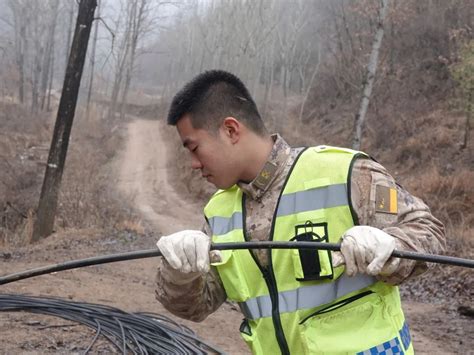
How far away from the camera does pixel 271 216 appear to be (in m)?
1.86

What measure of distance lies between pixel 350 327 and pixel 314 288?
0.15 m

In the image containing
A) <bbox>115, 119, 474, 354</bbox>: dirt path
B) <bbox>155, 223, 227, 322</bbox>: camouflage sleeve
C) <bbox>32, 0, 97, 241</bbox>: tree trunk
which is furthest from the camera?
<bbox>32, 0, 97, 241</bbox>: tree trunk

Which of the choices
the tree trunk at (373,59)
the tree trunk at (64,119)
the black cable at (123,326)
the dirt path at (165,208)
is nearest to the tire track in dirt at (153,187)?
the dirt path at (165,208)

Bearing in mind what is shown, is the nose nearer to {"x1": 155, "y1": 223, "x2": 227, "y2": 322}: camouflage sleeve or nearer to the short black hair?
the short black hair

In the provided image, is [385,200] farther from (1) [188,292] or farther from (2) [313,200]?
(1) [188,292]

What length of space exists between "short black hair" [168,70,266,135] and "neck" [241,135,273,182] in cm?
5

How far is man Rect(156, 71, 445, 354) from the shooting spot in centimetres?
167

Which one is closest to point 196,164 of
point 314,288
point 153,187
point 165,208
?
point 314,288

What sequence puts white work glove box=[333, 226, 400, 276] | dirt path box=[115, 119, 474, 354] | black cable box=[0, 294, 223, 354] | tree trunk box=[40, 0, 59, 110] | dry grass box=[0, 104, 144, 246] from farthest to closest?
tree trunk box=[40, 0, 59, 110]
dry grass box=[0, 104, 144, 246]
dirt path box=[115, 119, 474, 354]
black cable box=[0, 294, 223, 354]
white work glove box=[333, 226, 400, 276]

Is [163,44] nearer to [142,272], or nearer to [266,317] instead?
[142,272]

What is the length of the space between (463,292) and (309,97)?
24.7 metres

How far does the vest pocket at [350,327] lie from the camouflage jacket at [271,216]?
10 cm

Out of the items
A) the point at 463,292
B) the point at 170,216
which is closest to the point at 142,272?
the point at 463,292

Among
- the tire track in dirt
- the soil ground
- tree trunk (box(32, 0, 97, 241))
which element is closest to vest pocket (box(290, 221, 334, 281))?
the soil ground
